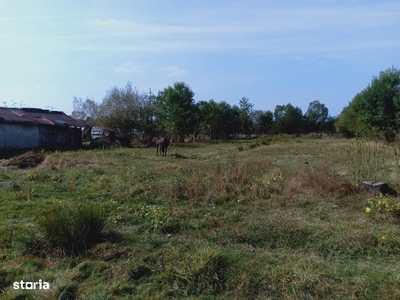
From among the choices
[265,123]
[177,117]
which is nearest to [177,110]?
[177,117]

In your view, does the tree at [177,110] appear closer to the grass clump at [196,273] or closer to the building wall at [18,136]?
the building wall at [18,136]

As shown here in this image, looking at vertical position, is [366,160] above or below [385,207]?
above

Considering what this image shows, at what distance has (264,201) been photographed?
22.1 feet

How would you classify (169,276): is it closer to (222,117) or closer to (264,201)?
(264,201)

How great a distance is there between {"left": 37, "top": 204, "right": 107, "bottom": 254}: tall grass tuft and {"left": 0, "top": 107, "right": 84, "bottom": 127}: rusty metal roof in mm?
19745

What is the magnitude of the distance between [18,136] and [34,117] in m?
3.31

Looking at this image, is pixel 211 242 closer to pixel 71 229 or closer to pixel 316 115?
pixel 71 229

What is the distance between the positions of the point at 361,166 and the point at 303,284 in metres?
5.45

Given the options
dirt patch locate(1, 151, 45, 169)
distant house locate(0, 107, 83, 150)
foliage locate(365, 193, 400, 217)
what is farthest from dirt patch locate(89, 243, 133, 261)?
distant house locate(0, 107, 83, 150)

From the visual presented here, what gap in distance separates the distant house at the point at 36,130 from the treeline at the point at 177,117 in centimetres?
317

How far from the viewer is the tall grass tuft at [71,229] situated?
430 centimetres

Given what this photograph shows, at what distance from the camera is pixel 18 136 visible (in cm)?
2195

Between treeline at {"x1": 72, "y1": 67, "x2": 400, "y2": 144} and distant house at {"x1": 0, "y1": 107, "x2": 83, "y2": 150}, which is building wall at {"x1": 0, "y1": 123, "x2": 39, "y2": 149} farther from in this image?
treeline at {"x1": 72, "y1": 67, "x2": 400, "y2": 144}

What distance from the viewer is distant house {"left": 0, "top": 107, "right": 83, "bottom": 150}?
69.6 ft
